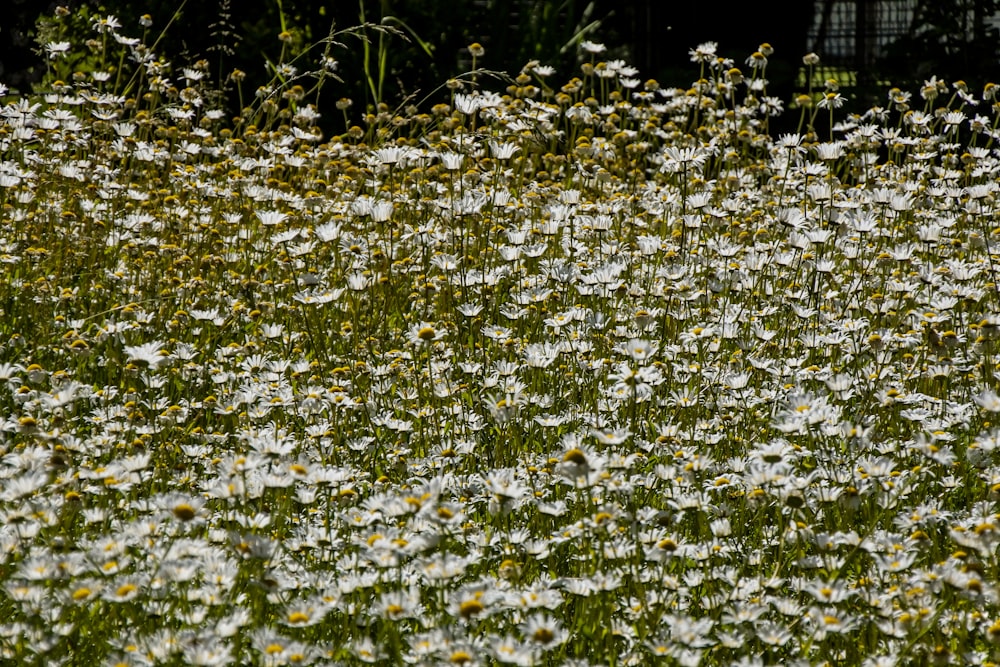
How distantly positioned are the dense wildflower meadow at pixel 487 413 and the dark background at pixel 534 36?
9.31 ft

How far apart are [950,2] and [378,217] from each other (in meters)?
6.04

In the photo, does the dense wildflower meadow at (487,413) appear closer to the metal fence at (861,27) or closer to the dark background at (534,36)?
the dark background at (534,36)

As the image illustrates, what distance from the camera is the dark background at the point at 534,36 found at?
26.4 feet

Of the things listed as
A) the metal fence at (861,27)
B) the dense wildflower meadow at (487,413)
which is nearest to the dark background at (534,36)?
the metal fence at (861,27)

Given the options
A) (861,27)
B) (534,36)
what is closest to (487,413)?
(534,36)

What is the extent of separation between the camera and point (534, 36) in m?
9.45

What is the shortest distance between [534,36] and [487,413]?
6.82 meters

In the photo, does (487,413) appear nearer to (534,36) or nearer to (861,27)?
(534,36)

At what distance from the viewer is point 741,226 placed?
14.6 feet

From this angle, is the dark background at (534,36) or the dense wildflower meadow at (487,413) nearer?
the dense wildflower meadow at (487,413)

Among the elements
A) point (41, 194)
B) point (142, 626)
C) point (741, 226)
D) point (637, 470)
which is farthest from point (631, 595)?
point (41, 194)

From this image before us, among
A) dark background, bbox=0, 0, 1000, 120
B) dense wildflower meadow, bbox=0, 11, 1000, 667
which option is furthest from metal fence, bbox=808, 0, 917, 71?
dense wildflower meadow, bbox=0, 11, 1000, 667

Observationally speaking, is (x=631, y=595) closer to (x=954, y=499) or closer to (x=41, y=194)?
(x=954, y=499)

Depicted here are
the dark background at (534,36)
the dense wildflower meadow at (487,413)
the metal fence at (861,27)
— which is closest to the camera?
the dense wildflower meadow at (487,413)
